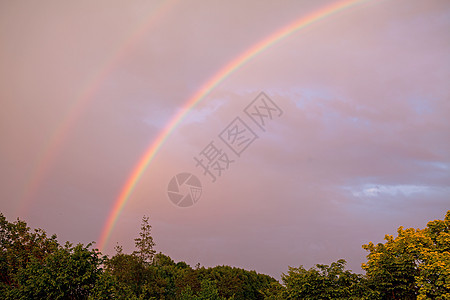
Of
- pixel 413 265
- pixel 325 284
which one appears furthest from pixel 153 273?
pixel 413 265

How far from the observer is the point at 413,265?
2831 cm

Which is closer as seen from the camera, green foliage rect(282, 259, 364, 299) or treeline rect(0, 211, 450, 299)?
treeline rect(0, 211, 450, 299)

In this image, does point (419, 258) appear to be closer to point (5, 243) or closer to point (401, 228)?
point (401, 228)

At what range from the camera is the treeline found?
21516 millimetres

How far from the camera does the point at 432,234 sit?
32031 millimetres

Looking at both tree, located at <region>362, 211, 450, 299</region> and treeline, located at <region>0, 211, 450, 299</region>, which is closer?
treeline, located at <region>0, 211, 450, 299</region>

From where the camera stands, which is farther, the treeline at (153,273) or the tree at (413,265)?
the tree at (413,265)

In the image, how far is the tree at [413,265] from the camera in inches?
1035

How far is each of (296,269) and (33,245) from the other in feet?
64.0

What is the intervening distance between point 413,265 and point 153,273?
22.1m

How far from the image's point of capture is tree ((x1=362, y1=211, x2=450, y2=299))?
26.3 m

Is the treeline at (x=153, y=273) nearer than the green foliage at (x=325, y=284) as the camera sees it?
Yes

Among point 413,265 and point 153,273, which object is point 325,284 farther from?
point 153,273

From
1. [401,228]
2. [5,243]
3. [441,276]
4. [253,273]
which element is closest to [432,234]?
[401,228]
